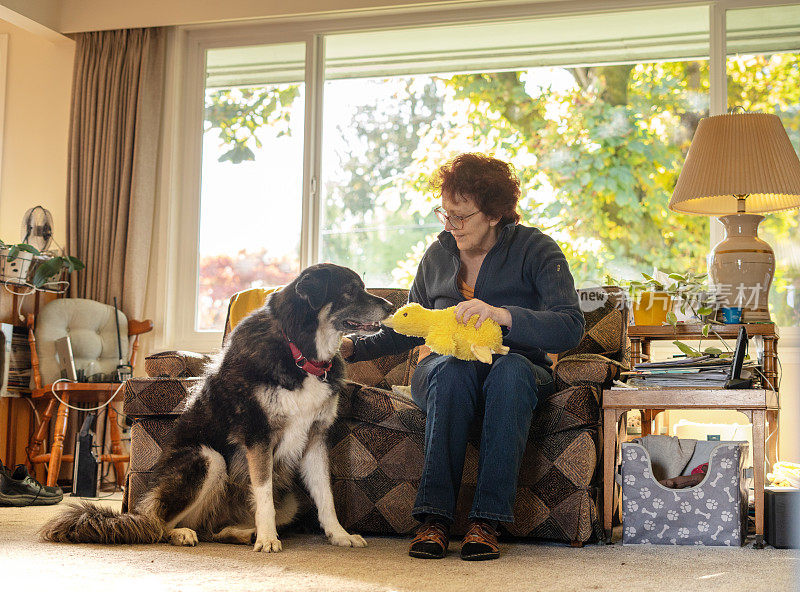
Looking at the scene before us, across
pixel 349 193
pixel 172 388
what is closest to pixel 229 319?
pixel 172 388

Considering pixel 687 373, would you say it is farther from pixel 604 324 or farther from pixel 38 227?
pixel 38 227

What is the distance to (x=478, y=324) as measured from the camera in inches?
83.8

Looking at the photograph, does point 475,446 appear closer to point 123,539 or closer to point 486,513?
point 486,513

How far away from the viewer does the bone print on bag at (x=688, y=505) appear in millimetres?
2299

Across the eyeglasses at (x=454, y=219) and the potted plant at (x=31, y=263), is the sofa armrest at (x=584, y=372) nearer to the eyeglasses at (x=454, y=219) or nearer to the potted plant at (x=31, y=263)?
the eyeglasses at (x=454, y=219)

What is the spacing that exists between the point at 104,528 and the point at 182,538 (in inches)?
7.9

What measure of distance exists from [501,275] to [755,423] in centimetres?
83

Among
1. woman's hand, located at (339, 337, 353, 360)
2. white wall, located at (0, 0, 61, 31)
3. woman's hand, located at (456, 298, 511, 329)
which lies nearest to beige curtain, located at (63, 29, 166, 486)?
white wall, located at (0, 0, 61, 31)

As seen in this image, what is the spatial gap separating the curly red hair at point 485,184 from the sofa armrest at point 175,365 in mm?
1025

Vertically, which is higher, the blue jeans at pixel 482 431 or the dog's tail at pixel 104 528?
the blue jeans at pixel 482 431

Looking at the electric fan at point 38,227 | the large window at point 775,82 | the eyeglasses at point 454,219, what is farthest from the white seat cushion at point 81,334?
the large window at point 775,82

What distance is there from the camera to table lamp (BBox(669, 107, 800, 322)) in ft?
9.72

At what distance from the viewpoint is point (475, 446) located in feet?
7.95

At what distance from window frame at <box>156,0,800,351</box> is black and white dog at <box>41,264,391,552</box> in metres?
2.06
